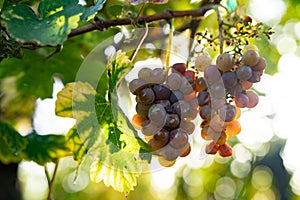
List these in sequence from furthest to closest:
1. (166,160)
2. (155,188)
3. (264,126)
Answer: (155,188) < (264,126) < (166,160)

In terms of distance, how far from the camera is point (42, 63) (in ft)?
4.61

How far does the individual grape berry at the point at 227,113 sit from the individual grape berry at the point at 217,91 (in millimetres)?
20

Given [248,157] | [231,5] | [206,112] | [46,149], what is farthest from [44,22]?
[248,157]

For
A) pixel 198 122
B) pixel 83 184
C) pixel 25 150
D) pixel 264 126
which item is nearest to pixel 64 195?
pixel 83 184

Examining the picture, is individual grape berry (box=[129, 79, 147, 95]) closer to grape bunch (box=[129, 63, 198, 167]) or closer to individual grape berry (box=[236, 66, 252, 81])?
grape bunch (box=[129, 63, 198, 167])

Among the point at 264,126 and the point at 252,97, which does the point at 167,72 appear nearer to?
the point at 252,97

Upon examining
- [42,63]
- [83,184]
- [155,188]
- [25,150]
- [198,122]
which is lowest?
[155,188]

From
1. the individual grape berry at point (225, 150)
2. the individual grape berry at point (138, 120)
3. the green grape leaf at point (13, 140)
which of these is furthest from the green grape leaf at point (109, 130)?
the green grape leaf at point (13, 140)

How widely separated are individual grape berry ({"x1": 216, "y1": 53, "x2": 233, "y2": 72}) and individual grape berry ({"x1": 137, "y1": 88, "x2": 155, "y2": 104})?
12 cm

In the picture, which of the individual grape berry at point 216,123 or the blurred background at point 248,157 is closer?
the individual grape berry at point 216,123

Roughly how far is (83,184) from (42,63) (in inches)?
106

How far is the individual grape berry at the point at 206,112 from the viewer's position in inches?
33.9

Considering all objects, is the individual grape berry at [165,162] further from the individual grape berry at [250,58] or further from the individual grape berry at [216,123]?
the individual grape berry at [250,58]

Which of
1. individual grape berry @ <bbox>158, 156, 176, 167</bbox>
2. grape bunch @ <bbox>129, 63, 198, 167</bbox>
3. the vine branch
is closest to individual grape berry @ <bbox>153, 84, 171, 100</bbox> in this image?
grape bunch @ <bbox>129, 63, 198, 167</bbox>
